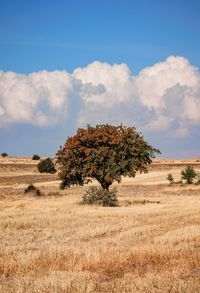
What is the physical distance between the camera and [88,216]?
3316cm

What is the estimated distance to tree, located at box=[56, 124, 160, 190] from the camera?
168 feet

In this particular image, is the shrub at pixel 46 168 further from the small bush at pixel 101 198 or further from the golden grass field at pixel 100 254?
the golden grass field at pixel 100 254

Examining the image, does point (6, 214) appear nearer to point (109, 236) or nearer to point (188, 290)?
point (109, 236)

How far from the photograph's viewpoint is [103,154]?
50.8 metres

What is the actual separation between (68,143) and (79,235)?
95.7 ft

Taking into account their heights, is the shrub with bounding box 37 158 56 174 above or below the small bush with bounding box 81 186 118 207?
above

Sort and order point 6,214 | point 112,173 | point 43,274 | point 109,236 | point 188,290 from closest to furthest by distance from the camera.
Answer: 1. point 188,290
2. point 43,274
3. point 109,236
4. point 6,214
5. point 112,173

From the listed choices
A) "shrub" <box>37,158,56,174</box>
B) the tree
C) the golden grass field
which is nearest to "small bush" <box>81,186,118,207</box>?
the tree

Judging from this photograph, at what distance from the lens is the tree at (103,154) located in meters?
51.3

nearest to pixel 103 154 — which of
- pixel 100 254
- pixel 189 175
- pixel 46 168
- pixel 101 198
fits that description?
pixel 101 198

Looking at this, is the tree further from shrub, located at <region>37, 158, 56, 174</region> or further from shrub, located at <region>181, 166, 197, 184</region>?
shrub, located at <region>37, 158, 56, 174</region>

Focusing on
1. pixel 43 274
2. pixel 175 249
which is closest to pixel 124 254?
pixel 175 249

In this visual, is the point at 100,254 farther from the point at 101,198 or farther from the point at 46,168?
the point at 46,168

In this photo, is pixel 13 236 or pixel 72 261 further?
pixel 13 236
